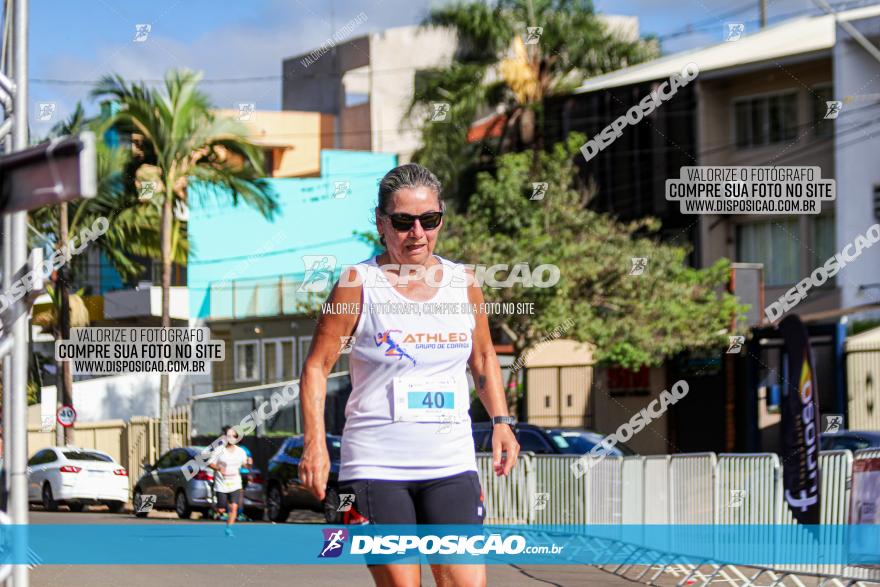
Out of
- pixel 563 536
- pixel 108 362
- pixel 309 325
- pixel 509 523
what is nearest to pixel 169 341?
pixel 108 362

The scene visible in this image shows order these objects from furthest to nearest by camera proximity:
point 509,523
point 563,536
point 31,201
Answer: point 509,523
point 563,536
point 31,201

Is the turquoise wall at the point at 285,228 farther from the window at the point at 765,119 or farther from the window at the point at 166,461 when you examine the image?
the window at the point at 166,461

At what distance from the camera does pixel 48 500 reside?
26562 mm

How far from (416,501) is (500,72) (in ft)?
108

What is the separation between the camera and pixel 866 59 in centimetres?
3362

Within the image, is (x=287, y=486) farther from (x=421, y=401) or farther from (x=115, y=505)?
(x=421, y=401)

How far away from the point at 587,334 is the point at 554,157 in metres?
5.00

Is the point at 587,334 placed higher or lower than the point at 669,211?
lower

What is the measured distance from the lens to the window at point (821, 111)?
113ft

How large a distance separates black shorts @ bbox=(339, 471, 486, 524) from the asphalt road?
784 cm

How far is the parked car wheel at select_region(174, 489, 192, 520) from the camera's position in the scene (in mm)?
24641

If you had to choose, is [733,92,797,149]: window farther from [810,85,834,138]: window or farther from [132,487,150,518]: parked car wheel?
[132,487,150,518]: parked car wheel

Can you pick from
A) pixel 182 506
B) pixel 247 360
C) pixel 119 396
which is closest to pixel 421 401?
pixel 182 506

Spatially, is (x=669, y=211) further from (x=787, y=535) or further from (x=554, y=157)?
(x=787, y=535)
